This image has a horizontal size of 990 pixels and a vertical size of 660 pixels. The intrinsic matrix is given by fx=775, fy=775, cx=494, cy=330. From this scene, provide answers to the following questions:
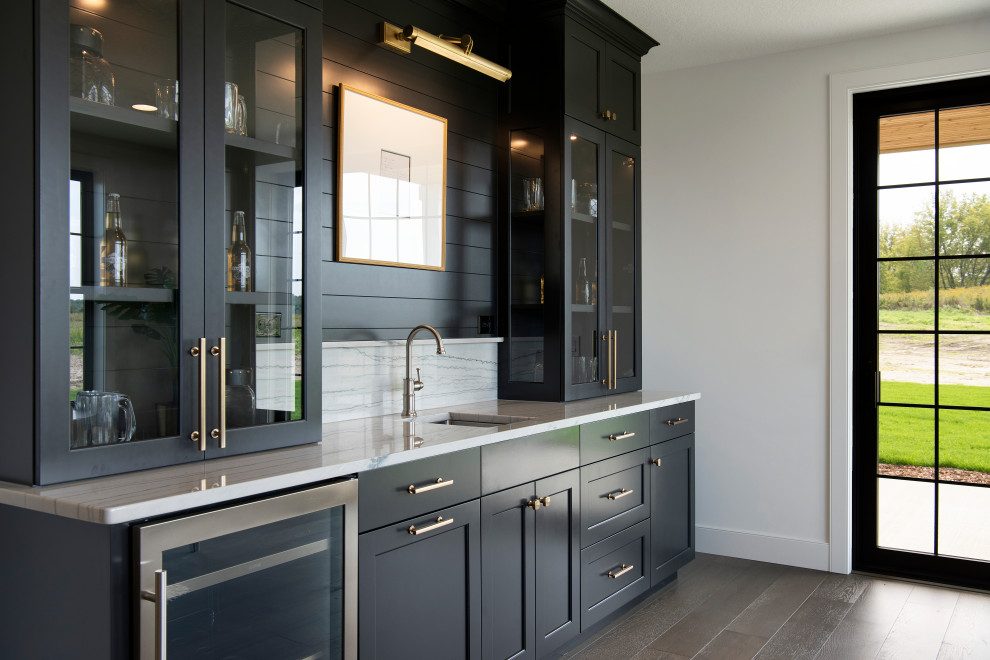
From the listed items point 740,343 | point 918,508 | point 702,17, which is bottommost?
point 918,508

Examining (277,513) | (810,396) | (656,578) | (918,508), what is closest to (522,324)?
(656,578)

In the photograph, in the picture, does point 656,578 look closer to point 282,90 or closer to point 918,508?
point 918,508

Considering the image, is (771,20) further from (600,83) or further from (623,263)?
(623,263)

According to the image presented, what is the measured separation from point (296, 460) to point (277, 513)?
20cm

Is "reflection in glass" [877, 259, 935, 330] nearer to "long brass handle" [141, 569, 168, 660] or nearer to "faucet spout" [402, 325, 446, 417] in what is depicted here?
"faucet spout" [402, 325, 446, 417]

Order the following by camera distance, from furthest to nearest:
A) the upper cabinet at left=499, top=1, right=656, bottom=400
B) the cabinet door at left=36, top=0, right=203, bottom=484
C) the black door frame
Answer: the black door frame
the upper cabinet at left=499, top=1, right=656, bottom=400
the cabinet door at left=36, top=0, right=203, bottom=484

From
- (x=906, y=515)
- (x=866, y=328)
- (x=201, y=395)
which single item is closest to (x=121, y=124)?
(x=201, y=395)

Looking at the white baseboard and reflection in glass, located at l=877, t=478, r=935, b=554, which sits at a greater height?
reflection in glass, located at l=877, t=478, r=935, b=554

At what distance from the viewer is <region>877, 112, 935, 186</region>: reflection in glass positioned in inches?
148

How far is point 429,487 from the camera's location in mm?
2141

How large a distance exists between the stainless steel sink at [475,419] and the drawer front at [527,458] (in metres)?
0.16

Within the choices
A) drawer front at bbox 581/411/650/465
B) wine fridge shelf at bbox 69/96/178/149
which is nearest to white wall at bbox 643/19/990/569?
drawer front at bbox 581/411/650/465

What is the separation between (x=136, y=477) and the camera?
1.66 metres

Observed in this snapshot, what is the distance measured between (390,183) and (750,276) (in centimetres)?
212
